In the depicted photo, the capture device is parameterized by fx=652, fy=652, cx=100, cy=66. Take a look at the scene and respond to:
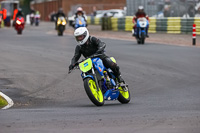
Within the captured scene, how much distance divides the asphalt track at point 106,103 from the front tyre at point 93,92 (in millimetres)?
149

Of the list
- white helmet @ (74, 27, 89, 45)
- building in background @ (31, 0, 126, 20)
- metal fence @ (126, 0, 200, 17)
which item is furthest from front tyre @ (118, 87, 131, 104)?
building in background @ (31, 0, 126, 20)

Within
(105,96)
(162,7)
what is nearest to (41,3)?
(162,7)

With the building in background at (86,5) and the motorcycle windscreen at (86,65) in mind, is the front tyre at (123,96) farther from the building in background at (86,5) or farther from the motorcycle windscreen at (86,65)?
the building in background at (86,5)

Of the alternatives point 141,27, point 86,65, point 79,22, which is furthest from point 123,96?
point 79,22

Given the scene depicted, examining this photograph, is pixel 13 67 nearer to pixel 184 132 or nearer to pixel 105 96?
pixel 105 96

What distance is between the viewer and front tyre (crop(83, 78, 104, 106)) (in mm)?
11016

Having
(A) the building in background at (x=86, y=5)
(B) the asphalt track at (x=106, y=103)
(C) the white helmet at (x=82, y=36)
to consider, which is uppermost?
(C) the white helmet at (x=82, y=36)

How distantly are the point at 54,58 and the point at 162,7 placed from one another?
21138 millimetres

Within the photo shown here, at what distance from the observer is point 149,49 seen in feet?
85.3

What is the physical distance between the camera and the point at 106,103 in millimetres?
12609

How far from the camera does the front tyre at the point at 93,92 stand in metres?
11.0

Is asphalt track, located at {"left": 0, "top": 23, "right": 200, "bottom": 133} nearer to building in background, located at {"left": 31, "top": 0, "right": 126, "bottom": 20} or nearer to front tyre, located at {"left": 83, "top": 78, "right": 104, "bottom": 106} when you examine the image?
front tyre, located at {"left": 83, "top": 78, "right": 104, "bottom": 106}

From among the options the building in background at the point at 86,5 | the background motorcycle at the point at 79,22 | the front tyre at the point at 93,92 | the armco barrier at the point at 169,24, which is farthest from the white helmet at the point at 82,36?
the building in background at the point at 86,5

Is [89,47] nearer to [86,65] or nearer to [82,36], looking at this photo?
[82,36]
